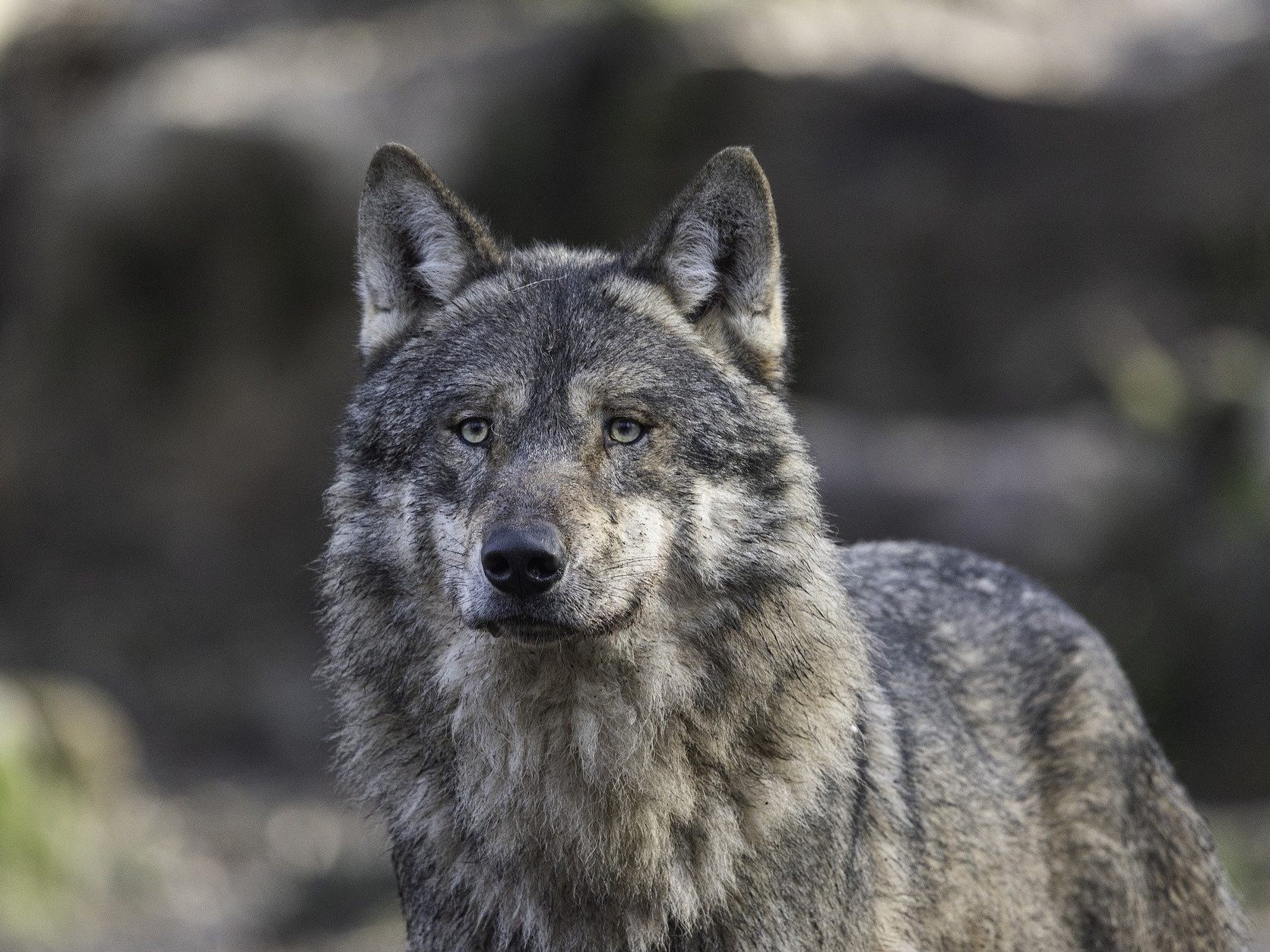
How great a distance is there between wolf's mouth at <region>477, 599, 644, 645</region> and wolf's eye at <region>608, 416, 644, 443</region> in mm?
542

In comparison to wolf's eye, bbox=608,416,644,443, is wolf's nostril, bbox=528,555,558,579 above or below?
below

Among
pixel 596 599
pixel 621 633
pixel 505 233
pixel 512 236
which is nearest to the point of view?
pixel 596 599

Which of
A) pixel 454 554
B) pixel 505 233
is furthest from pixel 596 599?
pixel 505 233

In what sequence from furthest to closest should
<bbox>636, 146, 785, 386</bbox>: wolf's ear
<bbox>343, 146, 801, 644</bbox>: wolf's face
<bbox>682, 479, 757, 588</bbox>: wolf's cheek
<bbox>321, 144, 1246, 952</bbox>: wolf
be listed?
<bbox>636, 146, 785, 386</bbox>: wolf's ear < <bbox>682, 479, 757, 588</bbox>: wolf's cheek < <bbox>321, 144, 1246, 952</bbox>: wolf < <bbox>343, 146, 801, 644</bbox>: wolf's face

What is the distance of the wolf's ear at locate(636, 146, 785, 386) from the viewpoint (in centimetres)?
445

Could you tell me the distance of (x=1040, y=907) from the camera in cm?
486

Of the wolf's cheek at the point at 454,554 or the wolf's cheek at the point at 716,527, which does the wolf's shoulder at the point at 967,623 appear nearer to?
the wolf's cheek at the point at 716,527

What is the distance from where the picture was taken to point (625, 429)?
419cm

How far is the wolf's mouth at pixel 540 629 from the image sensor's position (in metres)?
3.80

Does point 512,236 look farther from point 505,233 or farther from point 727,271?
point 727,271

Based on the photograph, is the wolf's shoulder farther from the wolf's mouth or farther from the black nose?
the black nose

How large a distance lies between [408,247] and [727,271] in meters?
1.06

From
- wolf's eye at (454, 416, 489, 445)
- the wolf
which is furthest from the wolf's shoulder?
wolf's eye at (454, 416, 489, 445)

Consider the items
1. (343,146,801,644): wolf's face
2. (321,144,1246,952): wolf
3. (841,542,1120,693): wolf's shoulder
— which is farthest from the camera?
(841,542,1120,693): wolf's shoulder
